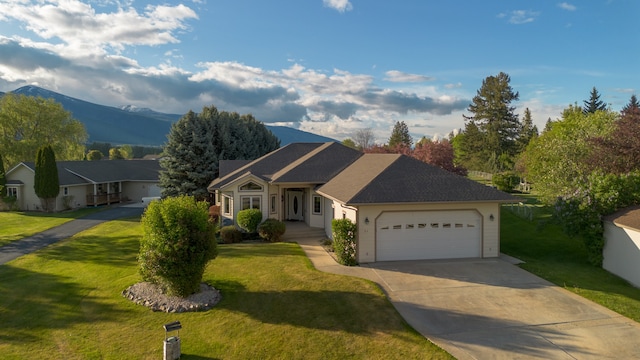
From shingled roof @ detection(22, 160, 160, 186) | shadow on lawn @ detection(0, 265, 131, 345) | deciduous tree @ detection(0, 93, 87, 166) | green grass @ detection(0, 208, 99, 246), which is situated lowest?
shadow on lawn @ detection(0, 265, 131, 345)

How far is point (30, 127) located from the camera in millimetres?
45625

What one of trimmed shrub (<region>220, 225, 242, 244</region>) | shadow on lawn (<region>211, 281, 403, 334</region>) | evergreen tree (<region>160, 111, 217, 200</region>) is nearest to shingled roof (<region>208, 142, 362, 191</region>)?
trimmed shrub (<region>220, 225, 242, 244</region>)

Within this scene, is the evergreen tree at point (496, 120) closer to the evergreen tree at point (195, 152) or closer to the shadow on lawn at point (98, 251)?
the evergreen tree at point (195, 152)

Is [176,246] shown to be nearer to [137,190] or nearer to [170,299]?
[170,299]

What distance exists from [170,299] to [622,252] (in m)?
17.2

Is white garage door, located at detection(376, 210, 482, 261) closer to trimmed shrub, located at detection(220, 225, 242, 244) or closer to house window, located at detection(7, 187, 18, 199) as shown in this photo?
trimmed shrub, located at detection(220, 225, 242, 244)

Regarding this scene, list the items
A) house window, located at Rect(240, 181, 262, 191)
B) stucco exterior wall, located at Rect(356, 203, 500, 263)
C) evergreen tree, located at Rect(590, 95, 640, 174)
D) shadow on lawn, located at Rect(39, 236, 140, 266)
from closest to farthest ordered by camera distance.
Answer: stucco exterior wall, located at Rect(356, 203, 500, 263) < shadow on lawn, located at Rect(39, 236, 140, 266) < evergreen tree, located at Rect(590, 95, 640, 174) < house window, located at Rect(240, 181, 262, 191)

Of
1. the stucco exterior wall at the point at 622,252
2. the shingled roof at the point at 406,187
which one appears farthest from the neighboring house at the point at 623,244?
the shingled roof at the point at 406,187

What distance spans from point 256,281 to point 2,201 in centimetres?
3439

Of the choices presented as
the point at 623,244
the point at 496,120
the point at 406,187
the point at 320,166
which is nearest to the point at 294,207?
the point at 320,166

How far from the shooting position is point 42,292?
13.8 m

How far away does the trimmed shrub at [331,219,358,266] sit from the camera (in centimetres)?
1584

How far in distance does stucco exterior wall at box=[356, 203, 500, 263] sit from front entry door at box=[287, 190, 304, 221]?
10.6 meters

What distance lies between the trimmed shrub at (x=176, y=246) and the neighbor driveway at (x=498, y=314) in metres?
5.23
